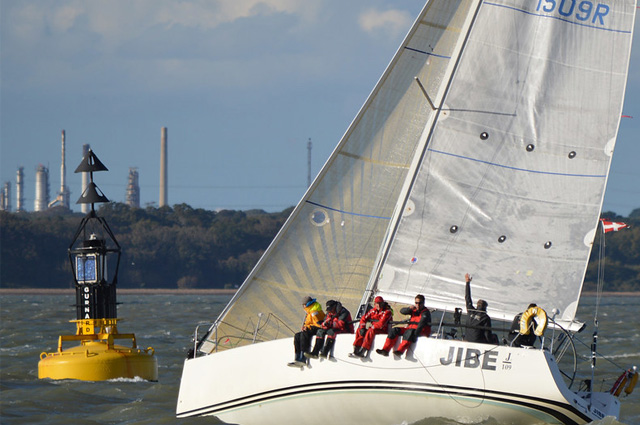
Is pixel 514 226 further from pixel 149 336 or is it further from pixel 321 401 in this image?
pixel 149 336

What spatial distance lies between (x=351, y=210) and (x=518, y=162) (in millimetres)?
2455

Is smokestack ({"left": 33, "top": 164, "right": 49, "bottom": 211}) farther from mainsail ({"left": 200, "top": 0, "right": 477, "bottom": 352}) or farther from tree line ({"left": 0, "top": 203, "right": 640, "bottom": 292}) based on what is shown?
mainsail ({"left": 200, "top": 0, "right": 477, "bottom": 352})

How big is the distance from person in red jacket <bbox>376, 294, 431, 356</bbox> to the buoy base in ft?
27.6

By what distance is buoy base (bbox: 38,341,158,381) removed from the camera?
20500 millimetres

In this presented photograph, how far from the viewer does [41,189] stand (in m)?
Result: 163

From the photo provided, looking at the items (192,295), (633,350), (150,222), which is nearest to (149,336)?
(633,350)

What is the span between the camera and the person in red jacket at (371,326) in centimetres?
1338

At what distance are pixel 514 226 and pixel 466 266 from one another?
0.76m

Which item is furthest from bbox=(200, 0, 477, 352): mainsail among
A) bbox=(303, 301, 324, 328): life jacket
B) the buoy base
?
the buoy base

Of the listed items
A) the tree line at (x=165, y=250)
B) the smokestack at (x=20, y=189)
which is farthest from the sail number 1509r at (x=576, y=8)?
the smokestack at (x=20, y=189)

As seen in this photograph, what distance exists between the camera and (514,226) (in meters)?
14.8

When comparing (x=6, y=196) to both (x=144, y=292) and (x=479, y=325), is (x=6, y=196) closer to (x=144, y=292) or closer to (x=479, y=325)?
(x=144, y=292)

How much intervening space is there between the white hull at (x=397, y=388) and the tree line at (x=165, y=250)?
88.4 metres

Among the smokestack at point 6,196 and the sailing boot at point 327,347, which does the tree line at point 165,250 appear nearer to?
the smokestack at point 6,196
